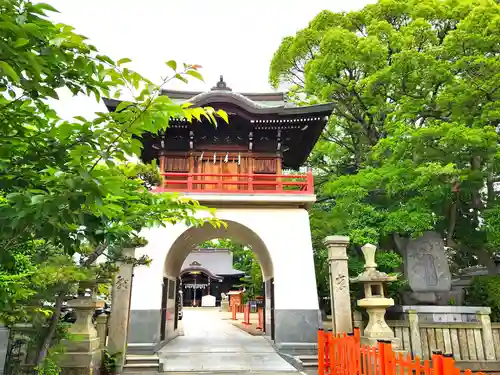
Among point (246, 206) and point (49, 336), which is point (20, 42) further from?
point (246, 206)

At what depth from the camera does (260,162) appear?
1435cm

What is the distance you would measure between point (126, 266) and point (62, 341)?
2.36 m

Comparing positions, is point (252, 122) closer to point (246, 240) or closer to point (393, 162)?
point (246, 240)

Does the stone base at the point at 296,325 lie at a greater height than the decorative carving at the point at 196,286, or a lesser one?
lesser

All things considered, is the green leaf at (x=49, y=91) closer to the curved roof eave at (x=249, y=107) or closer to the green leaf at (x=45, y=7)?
the green leaf at (x=45, y=7)

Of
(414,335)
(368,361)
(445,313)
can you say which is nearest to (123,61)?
(368,361)

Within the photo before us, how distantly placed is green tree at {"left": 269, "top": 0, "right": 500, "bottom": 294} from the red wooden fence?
16.9 feet

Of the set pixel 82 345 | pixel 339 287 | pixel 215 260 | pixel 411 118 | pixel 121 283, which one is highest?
pixel 411 118

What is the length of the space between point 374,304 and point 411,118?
28.5 ft

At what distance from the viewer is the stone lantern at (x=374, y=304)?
8.35 m

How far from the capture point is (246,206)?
1220 cm

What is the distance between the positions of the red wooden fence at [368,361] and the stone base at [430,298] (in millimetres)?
7353

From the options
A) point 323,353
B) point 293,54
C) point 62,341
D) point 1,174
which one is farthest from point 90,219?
point 293,54

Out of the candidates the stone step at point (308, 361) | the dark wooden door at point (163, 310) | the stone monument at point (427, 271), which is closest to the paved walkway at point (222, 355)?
the stone step at point (308, 361)
